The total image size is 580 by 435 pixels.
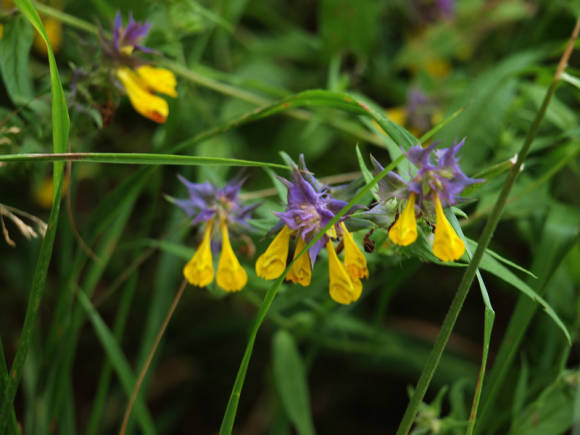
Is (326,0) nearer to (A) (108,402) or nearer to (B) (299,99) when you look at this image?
(B) (299,99)

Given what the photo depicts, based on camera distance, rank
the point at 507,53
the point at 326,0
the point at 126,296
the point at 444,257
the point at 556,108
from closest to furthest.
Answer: the point at 444,257
the point at 126,296
the point at 556,108
the point at 326,0
the point at 507,53

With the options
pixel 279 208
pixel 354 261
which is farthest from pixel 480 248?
pixel 279 208

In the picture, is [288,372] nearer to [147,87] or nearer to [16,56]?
[147,87]

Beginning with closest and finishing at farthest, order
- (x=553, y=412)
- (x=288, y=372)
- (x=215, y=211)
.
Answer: (x=215, y=211) → (x=553, y=412) → (x=288, y=372)

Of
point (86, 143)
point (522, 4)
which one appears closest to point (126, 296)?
point (86, 143)

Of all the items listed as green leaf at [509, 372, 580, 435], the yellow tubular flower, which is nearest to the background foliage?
green leaf at [509, 372, 580, 435]

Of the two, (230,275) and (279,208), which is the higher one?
(279,208)

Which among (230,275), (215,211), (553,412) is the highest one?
(215,211)

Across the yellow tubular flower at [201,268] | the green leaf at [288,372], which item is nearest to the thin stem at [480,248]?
the yellow tubular flower at [201,268]
